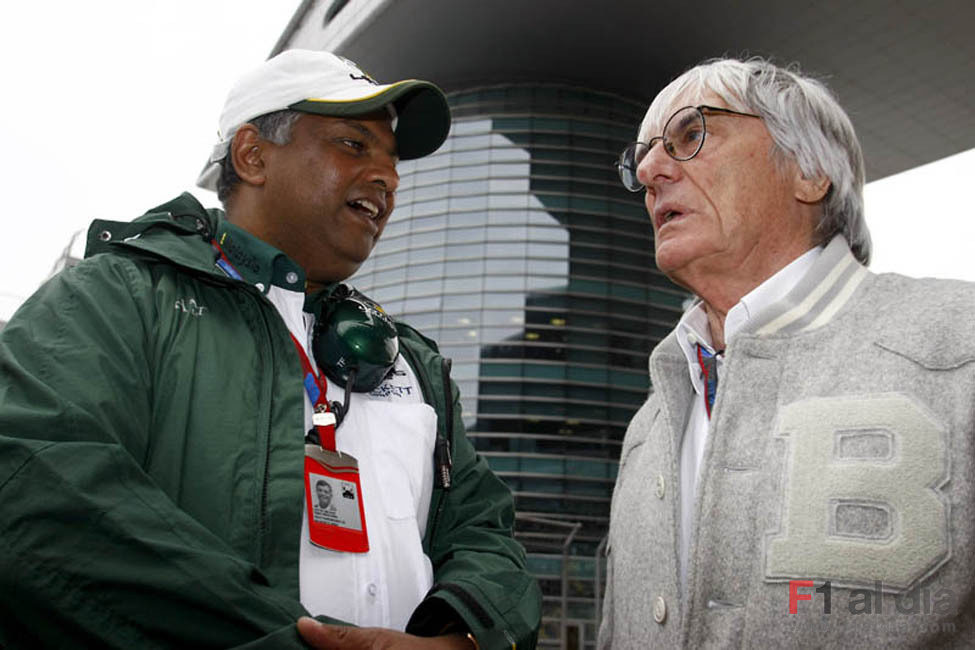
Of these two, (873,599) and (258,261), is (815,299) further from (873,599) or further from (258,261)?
(258,261)

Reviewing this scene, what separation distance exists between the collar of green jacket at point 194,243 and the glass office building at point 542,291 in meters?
32.1

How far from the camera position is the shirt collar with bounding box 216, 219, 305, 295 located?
2.19 m

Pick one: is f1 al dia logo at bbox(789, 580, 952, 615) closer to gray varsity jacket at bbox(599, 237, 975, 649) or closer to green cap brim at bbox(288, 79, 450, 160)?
gray varsity jacket at bbox(599, 237, 975, 649)

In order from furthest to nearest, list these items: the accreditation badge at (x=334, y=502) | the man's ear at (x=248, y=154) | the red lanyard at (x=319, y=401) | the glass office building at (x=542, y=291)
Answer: the glass office building at (x=542, y=291)
the man's ear at (x=248, y=154)
the red lanyard at (x=319, y=401)
the accreditation badge at (x=334, y=502)

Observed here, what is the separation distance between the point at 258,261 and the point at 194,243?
0.77 ft

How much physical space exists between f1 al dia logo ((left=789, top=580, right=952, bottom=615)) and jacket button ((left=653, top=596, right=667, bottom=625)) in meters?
0.35

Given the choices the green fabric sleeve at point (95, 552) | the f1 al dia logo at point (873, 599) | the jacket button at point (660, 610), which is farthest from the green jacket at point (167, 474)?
the f1 al dia logo at point (873, 599)

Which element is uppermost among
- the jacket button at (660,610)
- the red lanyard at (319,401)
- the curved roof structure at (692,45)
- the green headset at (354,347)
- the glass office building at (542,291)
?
the curved roof structure at (692,45)

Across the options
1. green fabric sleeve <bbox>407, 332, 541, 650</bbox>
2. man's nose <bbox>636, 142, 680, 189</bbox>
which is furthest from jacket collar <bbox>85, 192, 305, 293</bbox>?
man's nose <bbox>636, 142, 680, 189</bbox>

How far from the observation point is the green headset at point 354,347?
2.17m

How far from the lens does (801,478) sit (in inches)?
67.1

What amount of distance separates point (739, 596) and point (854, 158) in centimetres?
149

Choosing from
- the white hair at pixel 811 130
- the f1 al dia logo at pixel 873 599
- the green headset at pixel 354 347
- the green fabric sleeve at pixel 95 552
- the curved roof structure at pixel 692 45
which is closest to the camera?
the green fabric sleeve at pixel 95 552

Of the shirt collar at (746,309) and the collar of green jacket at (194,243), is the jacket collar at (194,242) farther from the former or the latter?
the shirt collar at (746,309)
